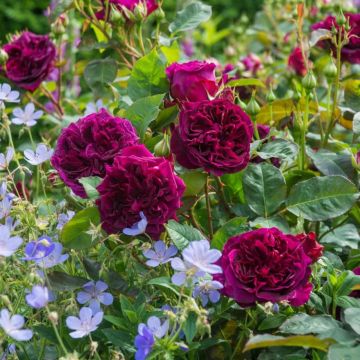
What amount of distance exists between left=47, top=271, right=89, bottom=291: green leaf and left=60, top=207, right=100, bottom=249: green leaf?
0.14ft

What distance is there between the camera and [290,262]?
927 mm

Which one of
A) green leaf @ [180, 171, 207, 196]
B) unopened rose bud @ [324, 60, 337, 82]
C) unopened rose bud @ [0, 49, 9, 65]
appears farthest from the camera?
unopened rose bud @ [0, 49, 9, 65]

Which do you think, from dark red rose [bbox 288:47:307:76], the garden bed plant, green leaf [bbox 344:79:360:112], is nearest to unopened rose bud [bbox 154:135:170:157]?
the garden bed plant

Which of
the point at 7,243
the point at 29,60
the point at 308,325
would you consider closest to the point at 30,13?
the point at 29,60

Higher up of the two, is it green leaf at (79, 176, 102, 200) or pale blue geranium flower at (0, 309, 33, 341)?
green leaf at (79, 176, 102, 200)

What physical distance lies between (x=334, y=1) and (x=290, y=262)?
4.42 ft

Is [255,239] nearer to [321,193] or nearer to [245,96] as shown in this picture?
[321,193]

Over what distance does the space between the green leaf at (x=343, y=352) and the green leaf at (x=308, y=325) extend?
0.05m

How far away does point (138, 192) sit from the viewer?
974 millimetres

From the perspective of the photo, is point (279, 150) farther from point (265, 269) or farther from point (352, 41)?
point (352, 41)

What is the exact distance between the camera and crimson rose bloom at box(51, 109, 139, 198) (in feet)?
3.42

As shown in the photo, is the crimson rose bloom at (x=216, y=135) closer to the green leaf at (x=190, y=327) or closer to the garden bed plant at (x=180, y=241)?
the garden bed plant at (x=180, y=241)

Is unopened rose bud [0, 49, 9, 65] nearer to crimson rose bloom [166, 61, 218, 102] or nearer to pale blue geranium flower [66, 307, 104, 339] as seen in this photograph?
crimson rose bloom [166, 61, 218, 102]

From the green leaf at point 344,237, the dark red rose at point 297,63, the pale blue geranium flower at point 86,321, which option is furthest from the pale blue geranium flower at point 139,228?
the dark red rose at point 297,63
